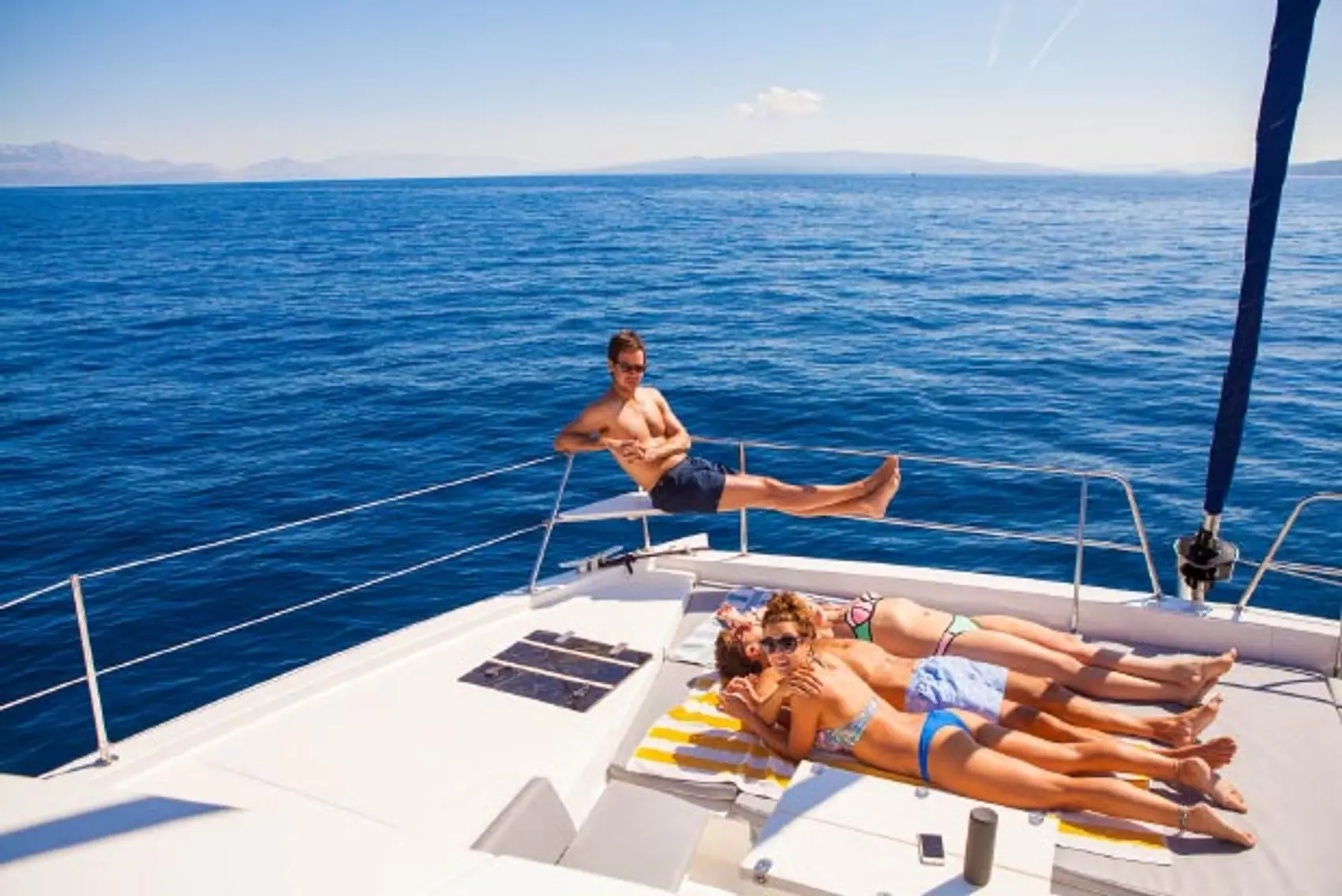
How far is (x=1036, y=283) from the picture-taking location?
28.2 m

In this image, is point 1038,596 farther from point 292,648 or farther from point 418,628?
point 292,648

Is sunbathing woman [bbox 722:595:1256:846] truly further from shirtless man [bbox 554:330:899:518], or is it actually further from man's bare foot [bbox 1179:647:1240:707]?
shirtless man [bbox 554:330:899:518]

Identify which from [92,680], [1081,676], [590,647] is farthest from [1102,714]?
[92,680]

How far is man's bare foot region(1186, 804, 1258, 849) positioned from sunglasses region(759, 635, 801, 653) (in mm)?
1661

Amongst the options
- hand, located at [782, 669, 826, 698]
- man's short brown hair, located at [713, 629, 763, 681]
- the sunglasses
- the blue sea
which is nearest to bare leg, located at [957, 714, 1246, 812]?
hand, located at [782, 669, 826, 698]

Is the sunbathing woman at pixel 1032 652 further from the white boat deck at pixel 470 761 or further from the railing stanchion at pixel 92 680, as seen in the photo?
the railing stanchion at pixel 92 680

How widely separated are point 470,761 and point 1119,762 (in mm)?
2829

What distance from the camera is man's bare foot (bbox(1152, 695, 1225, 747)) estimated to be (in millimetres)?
3969

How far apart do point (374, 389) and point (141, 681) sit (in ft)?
33.2

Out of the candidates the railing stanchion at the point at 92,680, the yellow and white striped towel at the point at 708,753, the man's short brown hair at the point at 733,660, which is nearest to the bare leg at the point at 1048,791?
the yellow and white striped towel at the point at 708,753

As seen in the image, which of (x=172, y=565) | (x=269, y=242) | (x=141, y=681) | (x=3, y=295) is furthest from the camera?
(x=269, y=242)

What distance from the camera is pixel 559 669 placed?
16.0ft

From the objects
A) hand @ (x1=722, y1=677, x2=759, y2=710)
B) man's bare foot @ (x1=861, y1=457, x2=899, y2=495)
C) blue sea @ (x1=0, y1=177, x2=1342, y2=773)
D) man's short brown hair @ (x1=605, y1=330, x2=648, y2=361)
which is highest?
man's short brown hair @ (x1=605, y1=330, x2=648, y2=361)

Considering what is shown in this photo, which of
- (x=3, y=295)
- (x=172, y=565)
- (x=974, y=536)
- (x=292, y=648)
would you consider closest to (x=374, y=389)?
(x=172, y=565)
